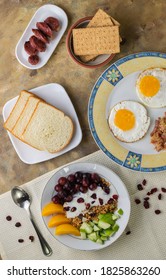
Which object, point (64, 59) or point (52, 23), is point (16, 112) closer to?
point (64, 59)

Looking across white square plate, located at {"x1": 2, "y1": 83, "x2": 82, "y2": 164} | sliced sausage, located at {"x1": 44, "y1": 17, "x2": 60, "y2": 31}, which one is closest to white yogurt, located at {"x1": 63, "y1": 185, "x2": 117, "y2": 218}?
white square plate, located at {"x1": 2, "y1": 83, "x2": 82, "y2": 164}

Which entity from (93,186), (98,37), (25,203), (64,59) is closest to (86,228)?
(93,186)

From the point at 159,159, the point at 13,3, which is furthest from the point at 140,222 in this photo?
the point at 13,3

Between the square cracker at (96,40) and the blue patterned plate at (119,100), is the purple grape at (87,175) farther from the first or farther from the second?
the square cracker at (96,40)

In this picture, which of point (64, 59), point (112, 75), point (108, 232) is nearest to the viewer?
point (108, 232)

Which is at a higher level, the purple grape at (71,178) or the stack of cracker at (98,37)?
the stack of cracker at (98,37)

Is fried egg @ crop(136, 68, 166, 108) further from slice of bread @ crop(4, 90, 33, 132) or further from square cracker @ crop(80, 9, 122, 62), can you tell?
slice of bread @ crop(4, 90, 33, 132)

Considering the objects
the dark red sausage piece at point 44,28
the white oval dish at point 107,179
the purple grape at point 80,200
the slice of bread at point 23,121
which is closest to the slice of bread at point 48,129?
the slice of bread at point 23,121
